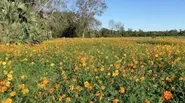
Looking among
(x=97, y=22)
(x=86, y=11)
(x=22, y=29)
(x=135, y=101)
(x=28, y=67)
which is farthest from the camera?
(x=97, y=22)

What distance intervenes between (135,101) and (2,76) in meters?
3.23

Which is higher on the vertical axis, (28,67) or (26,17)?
(26,17)

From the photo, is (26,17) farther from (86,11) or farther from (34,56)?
(86,11)

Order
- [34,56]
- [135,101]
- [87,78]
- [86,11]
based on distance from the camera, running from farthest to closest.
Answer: [86,11], [34,56], [87,78], [135,101]

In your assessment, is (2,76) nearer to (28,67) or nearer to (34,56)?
(28,67)

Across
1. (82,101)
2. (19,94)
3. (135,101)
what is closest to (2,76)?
(19,94)

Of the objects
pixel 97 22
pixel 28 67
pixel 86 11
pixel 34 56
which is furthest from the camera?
pixel 97 22

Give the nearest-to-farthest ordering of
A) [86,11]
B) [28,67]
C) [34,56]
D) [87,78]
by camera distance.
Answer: [87,78] < [28,67] < [34,56] < [86,11]

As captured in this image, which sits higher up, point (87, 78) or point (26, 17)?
point (26, 17)

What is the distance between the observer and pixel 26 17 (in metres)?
20.5

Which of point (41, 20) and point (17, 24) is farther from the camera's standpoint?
point (41, 20)

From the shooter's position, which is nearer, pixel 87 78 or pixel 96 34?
pixel 87 78

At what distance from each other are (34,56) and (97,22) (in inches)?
1993

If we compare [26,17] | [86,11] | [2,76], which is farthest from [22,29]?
[86,11]
